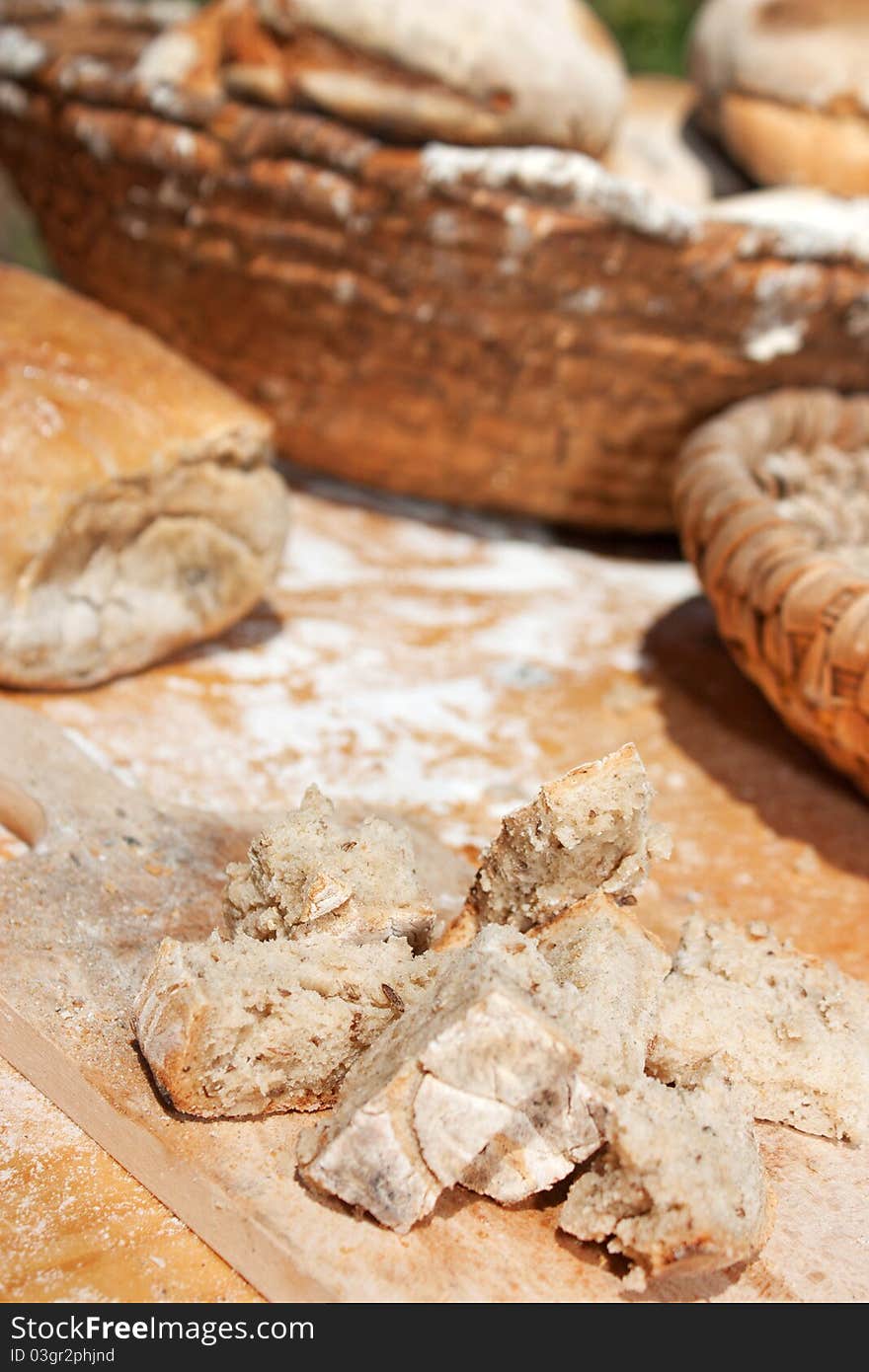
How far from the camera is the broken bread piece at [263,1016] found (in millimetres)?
955

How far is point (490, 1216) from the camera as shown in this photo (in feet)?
3.13

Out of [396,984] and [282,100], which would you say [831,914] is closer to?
Result: [396,984]

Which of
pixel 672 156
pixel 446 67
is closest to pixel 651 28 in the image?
pixel 672 156

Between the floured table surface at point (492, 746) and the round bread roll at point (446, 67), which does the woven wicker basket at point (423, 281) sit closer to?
the round bread roll at point (446, 67)

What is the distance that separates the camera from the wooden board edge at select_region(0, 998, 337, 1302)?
88 centimetres

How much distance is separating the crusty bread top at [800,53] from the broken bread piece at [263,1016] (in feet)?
5.96

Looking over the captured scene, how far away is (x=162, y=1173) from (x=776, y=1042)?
1.68 feet

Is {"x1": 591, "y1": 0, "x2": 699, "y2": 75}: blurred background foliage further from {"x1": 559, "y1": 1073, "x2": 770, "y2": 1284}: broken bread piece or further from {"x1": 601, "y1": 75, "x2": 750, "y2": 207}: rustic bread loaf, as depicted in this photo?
{"x1": 559, "y1": 1073, "x2": 770, "y2": 1284}: broken bread piece

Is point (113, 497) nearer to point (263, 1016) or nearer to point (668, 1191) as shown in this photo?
point (263, 1016)

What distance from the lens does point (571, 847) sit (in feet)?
3.54

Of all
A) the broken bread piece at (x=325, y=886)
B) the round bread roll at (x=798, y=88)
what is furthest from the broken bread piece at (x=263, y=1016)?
the round bread roll at (x=798, y=88)

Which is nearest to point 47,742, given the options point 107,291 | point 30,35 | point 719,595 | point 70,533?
point 70,533

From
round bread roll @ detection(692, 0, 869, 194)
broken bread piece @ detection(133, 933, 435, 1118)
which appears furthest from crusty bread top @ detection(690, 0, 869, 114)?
broken bread piece @ detection(133, 933, 435, 1118)

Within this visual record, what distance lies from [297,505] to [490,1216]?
1730 mm
